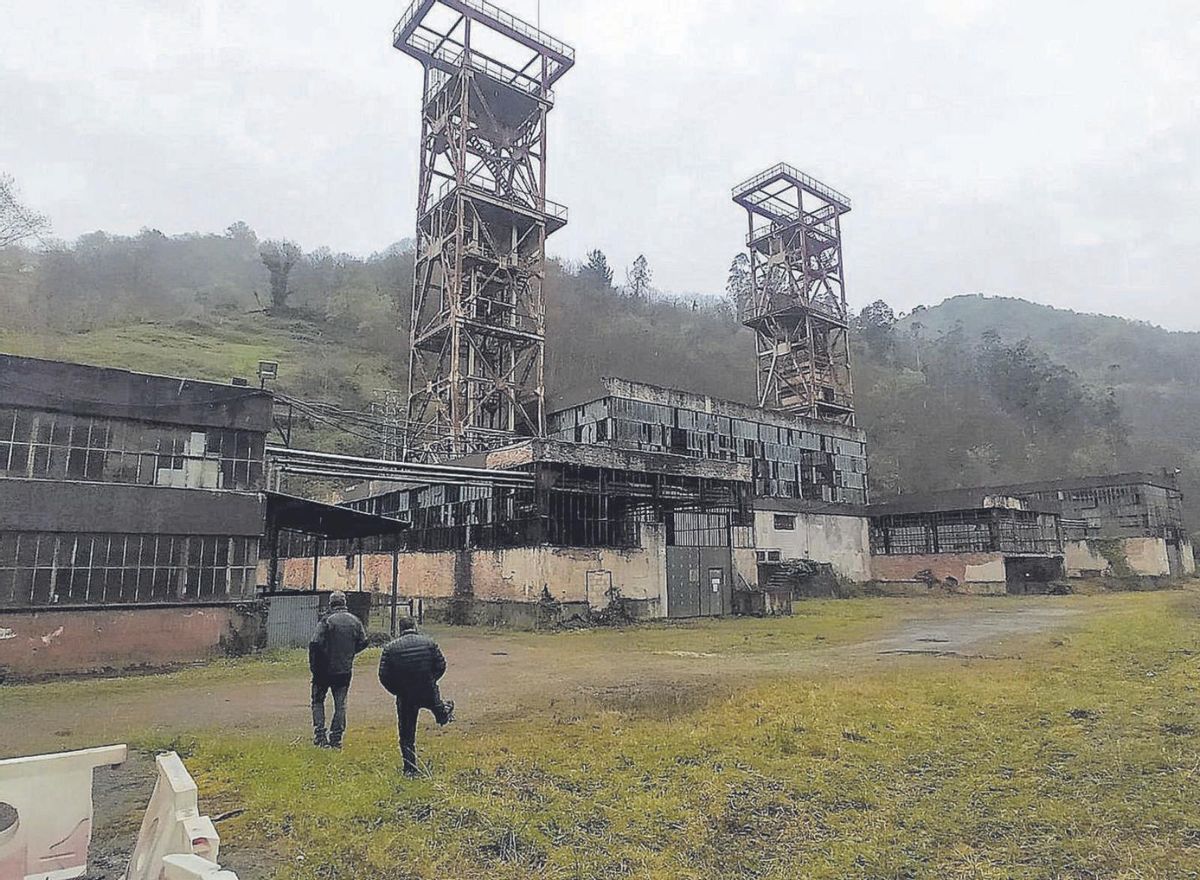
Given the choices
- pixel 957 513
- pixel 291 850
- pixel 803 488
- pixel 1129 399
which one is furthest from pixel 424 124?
pixel 1129 399

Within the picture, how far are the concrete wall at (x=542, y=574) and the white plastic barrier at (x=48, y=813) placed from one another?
1619cm

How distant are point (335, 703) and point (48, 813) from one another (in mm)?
3360

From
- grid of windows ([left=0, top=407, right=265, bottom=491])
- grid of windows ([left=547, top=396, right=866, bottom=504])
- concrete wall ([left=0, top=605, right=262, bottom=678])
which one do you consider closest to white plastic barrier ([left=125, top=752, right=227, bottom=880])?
concrete wall ([left=0, top=605, right=262, bottom=678])

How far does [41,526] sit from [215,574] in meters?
2.99

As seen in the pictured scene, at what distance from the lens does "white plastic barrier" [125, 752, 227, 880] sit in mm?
3203

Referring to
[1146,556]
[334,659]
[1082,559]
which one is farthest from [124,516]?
[1146,556]

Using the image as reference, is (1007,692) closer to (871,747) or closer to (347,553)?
(871,747)

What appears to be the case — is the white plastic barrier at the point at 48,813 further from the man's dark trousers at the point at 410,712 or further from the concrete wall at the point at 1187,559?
the concrete wall at the point at 1187,559

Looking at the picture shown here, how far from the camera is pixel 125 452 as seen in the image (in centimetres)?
1444

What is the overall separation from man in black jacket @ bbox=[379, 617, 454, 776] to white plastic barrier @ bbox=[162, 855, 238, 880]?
3283 mm

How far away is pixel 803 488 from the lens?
129 ft

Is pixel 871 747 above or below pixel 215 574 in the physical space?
below

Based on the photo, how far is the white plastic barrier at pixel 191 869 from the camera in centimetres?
272

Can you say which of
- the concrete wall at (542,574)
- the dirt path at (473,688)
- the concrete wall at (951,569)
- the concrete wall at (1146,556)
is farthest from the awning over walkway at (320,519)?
the concrete wall at (1146,556)
